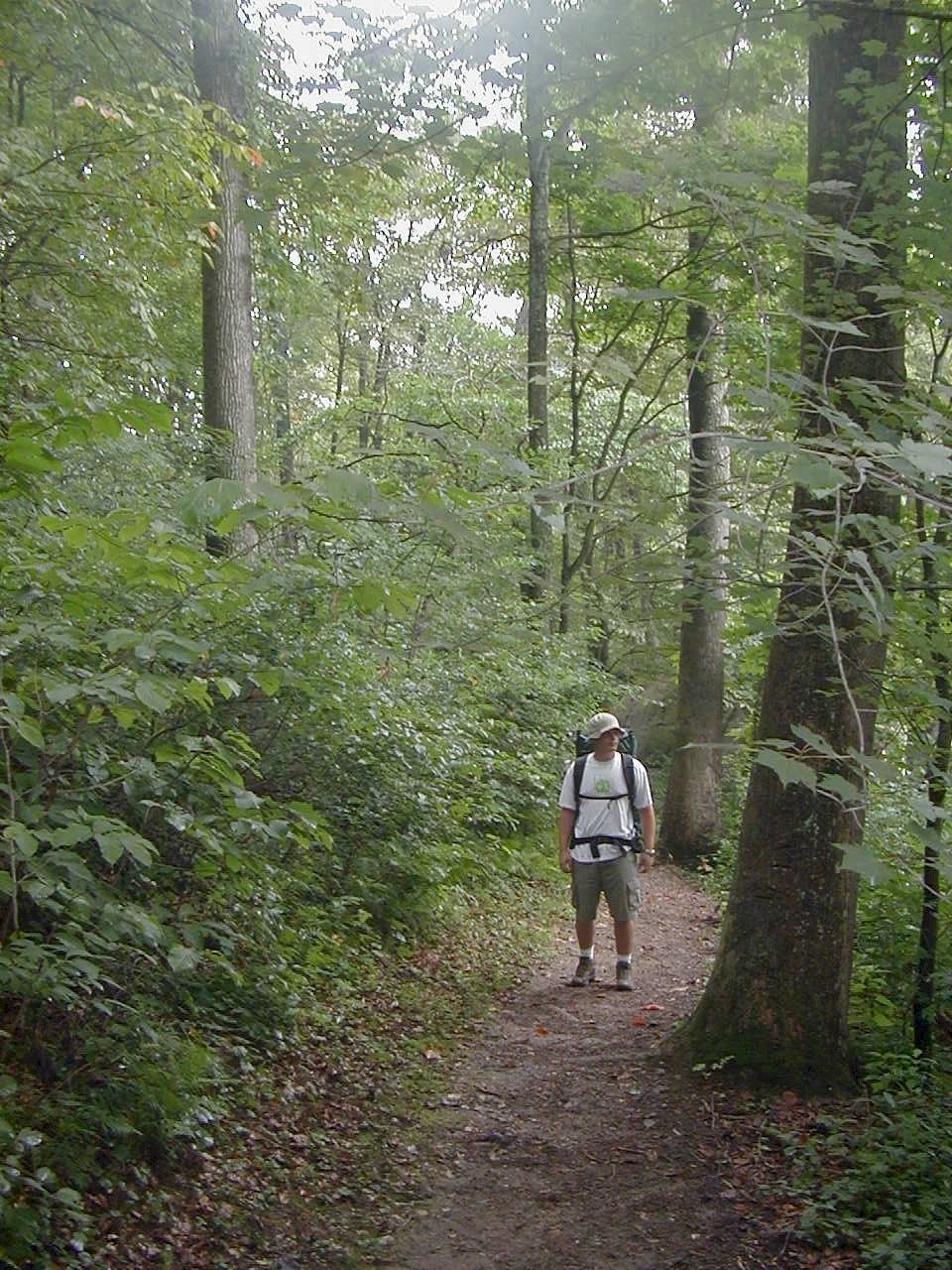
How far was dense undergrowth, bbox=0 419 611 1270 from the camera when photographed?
3820 mm

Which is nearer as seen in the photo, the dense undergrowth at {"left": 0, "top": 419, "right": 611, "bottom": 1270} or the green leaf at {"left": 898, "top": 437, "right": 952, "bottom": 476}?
the green leaf at {"left": 898, "top": 437, "right": 952, "bottom": 476}

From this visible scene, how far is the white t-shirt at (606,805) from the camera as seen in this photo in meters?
8.30

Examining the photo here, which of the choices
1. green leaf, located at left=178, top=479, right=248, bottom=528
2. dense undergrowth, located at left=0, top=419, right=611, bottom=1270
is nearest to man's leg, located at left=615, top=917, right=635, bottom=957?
dense undergrowth, located at left=0, top=419, right=611, bottom=1270

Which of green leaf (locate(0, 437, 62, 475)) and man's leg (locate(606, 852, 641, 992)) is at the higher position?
green leaf (locate(0, 437, 62, 475))

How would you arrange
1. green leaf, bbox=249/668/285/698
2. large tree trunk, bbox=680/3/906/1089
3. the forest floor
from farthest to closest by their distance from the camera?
1. large tree trunk, bbox=680/3/906/1089
2. the forest floor
3. green leaf, bbox=249/668/285/698

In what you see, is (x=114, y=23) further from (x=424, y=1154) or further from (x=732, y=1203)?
(x=732, y=1203)

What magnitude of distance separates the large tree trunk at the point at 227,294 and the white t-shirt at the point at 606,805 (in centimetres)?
424

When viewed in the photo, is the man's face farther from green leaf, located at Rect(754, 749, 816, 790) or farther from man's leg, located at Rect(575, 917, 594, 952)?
green leaf, located at Rect(754, 749, 816, 790)

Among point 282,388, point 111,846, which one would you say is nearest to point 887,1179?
point 111,846

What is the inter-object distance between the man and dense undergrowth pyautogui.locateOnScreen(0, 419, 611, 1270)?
1.00 m

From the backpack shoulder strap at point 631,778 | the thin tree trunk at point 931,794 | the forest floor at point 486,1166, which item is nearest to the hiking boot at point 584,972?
the backpack shoulder strap at point 631,778

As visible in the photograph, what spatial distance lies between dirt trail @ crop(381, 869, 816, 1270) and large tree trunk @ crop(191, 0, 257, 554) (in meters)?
5.77

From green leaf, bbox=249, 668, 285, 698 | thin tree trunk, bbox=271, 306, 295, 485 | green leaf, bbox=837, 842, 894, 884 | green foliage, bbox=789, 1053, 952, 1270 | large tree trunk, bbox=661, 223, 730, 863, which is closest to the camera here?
green leaf, bbox=837, 842, 894, 884

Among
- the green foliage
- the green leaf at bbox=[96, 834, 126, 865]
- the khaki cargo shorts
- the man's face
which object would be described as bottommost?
the green foliage
